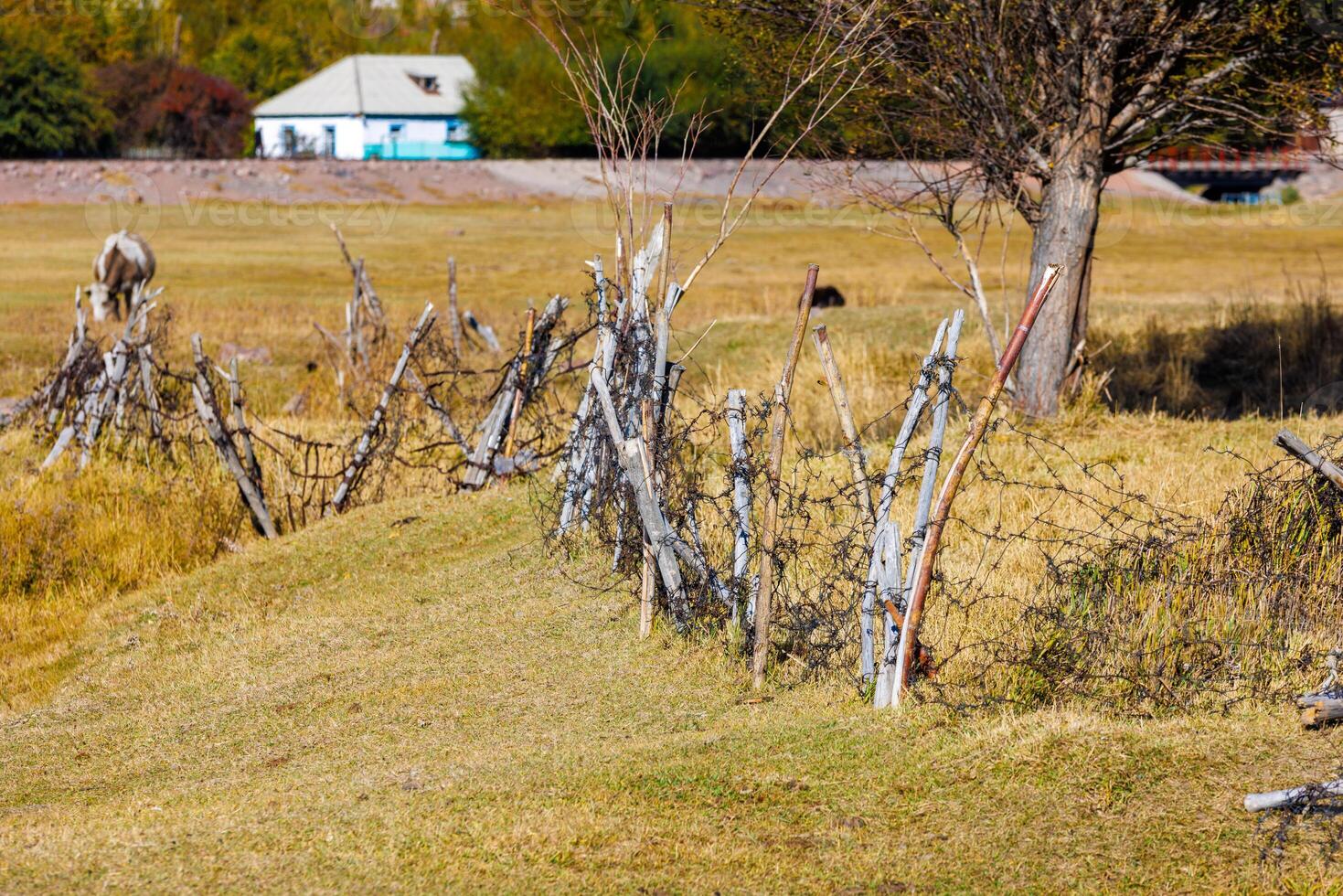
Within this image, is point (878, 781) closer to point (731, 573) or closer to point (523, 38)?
point (731, 573)

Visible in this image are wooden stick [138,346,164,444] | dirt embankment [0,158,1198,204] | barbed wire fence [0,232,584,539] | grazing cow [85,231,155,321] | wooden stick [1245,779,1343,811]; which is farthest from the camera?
dirt embankment [0,158,1198,204]

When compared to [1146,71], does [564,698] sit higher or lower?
lower

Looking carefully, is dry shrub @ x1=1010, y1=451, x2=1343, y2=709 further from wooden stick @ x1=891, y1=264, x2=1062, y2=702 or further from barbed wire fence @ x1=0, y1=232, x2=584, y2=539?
barbed wire fence @ x1=0, y1=232, x2=584, y2=539

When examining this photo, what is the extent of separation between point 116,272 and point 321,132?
51561 mm

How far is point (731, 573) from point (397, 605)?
212 centimetres

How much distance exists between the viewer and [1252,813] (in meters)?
5.08

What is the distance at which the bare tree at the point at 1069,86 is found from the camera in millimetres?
10953

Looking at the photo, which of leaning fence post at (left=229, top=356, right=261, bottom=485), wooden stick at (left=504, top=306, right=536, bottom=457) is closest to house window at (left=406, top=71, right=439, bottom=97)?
leaning fence post at (left=229, top=356, right=261, bottom=485)

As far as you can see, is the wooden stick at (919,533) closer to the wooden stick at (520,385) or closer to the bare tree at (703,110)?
the bare tree at (703,110)

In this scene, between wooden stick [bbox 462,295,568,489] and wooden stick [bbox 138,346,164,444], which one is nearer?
wooden stick [bbox 462,295,568,489]

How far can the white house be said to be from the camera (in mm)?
69125

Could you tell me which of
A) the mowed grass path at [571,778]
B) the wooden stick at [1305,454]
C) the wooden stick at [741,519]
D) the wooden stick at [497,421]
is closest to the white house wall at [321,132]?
the wooden stick at [497,421]

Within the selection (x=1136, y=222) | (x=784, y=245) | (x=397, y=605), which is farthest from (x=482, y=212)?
(x=397, y=605)

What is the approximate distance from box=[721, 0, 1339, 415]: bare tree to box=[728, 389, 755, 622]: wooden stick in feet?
15.4
